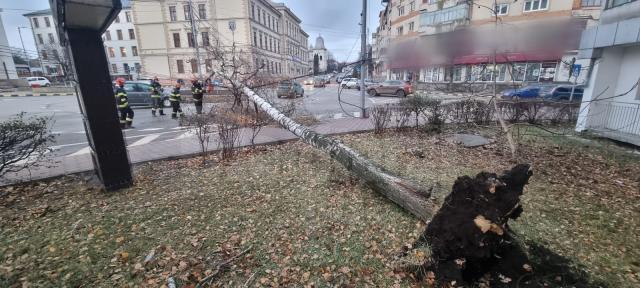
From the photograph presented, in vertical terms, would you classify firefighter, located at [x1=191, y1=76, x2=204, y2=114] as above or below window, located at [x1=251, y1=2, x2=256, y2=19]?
below

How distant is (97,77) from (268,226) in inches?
136

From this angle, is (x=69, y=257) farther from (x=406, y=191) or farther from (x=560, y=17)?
(x=560, y=17)

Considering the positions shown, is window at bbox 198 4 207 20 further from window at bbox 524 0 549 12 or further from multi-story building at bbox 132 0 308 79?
window at bbox 524 0 549 12

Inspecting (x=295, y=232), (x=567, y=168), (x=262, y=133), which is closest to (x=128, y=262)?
(x=295, y=232)

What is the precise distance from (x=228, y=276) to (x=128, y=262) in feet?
3.66

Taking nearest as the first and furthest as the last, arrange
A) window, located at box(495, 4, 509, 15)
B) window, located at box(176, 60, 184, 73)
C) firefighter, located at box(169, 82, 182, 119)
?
window, located at box(495, 4, 509, 15)
firefighter, located at box(169, 82, 182, 119)
window, located at box(176, 60, 184, 73)

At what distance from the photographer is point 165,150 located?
6809 millimetres

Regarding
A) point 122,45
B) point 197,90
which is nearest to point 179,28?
point 122,45

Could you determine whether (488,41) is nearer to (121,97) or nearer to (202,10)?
(121,97)

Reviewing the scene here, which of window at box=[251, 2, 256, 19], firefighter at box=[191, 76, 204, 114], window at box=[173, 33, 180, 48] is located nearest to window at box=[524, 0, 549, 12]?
firefighter at box=[191, 76, 204, 114]

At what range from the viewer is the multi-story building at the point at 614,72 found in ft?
23.0

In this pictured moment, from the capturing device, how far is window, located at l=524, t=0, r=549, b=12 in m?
4.14

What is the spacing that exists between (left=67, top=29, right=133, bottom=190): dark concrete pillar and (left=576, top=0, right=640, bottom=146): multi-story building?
10.3 metres

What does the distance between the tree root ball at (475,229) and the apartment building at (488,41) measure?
205cm
